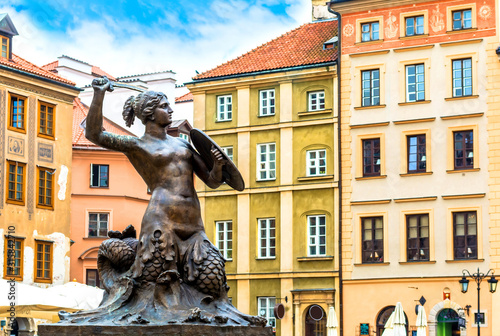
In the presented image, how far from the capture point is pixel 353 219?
45.0 metres

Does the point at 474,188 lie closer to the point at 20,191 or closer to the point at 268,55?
the point at 268,55

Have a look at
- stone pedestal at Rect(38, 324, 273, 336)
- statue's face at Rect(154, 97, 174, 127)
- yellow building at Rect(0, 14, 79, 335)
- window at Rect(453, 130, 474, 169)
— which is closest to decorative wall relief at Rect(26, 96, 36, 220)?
yellow building at Rect(0, 14, 79, 335)

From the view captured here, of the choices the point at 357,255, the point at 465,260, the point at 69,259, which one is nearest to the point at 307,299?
the point at 357,255

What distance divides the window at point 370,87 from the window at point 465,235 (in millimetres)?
5942

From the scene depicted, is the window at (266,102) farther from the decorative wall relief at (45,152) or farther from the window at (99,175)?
the decorative wall relief at (45,152)

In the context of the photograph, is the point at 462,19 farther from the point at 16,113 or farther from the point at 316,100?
the point at 16,113

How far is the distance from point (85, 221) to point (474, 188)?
1784cm

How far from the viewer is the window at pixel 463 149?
43.0 m

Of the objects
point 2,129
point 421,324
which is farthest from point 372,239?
point 2,129

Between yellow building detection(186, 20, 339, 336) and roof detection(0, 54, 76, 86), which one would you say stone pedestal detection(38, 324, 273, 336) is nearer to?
roof detection(0, 54, 76, 86)

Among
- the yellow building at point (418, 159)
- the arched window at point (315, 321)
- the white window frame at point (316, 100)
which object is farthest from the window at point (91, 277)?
the white window frame at point (316, 100)

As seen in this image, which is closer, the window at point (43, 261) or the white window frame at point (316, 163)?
the window at point (43, 261)

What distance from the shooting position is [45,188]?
45.5 meters

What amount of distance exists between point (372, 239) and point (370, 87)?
6.21m
